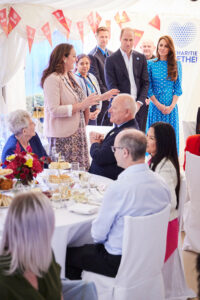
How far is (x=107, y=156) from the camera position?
3.50 metres

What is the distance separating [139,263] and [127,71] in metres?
3.77

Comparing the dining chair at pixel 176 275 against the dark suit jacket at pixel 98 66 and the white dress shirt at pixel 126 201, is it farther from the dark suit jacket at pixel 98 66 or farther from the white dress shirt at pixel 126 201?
the dark suit jacket at pixel 98 66

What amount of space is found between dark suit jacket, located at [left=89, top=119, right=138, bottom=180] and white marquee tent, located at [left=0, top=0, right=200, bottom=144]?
7.70 feet

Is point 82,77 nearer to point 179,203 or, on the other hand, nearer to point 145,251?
point 179,203

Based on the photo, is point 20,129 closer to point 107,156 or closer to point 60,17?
point 107,156

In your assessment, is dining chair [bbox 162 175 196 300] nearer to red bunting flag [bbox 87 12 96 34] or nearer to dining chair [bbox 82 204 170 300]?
dining chair [bbox 82 204 170 300]

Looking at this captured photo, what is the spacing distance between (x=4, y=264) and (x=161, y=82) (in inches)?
198

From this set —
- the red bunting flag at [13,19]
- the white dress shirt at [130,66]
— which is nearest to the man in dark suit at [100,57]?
the white dress shirt at [130,66]

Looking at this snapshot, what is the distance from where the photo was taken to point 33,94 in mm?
6277

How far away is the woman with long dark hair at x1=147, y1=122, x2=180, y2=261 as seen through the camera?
2887 millimetres

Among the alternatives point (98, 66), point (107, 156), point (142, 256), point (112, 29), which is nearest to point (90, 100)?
point (107, 156)

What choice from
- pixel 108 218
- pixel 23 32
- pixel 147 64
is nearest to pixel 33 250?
pixel 108 218

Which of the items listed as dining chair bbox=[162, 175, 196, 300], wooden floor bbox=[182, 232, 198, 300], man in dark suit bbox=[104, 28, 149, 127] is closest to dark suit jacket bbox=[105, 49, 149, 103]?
man in dark suit bbox=[104, 28, 149, 127]

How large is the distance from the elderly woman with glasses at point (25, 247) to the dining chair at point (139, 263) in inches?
31.0
